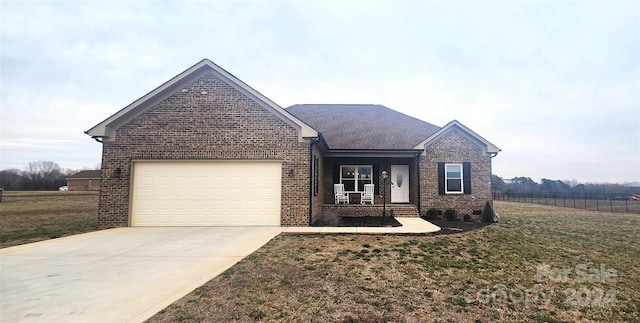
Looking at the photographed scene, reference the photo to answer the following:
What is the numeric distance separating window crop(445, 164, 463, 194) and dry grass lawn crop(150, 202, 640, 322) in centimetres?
598

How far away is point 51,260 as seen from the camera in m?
6.22

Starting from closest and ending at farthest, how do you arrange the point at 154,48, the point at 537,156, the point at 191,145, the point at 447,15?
the point at 191,145 < the point at 447,15 < the point at 154,48 < the point at 537,156

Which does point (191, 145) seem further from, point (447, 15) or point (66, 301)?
point (447, 15)

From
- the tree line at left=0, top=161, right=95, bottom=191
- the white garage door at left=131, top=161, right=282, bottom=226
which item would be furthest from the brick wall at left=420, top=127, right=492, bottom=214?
A: the tree line at left=0, top=161, right=95, bottom=191

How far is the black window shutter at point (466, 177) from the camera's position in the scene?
13.9 meters

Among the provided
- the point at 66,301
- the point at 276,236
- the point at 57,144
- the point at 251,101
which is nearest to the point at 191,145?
the point at 251,101

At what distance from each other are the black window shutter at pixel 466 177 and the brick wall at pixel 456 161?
0.46 feet

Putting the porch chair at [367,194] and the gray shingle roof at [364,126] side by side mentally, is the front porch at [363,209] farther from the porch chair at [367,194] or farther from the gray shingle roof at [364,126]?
the gray shingle roof at [364,126]

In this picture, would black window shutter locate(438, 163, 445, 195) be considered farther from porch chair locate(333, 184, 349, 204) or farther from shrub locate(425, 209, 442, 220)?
porch chair locate(333, 184, 349, 204)

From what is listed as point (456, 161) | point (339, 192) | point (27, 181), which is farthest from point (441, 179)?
point (27, 181)

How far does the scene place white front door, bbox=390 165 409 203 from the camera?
1523cm

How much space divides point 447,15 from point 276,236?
12687mm

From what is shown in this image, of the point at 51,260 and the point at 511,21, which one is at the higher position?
the point at 511,21

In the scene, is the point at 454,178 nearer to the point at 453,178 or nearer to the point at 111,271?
the point at 453,178
